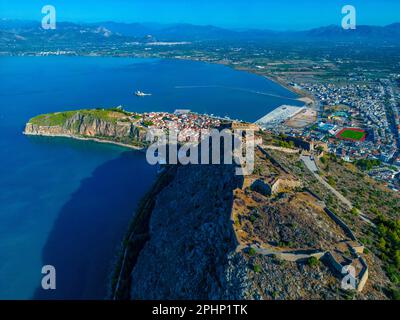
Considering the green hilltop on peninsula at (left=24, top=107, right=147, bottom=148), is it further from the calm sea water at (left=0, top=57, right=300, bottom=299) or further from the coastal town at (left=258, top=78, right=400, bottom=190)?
the coastal town at (left=258, top=78, right=400, bottom=190)

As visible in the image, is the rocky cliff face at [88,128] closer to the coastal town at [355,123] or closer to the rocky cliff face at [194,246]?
the coastal town at [355,123]

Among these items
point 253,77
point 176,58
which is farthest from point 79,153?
point 176,58

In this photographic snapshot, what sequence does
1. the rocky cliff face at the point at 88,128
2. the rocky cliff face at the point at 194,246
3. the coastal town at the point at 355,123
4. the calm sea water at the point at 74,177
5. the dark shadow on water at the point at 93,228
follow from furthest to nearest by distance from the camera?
the rocky cliff face at the point at 88,128
the coastal town at the point at 355,123
the calm sea water at the point at 74,177
the dark shadow on water at the point at 93,228
the rocky cliff face at the point at 194,246

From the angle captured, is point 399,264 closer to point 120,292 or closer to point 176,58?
point 120,292

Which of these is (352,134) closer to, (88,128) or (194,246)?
(88,128)

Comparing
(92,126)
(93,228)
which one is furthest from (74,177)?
(92,126)

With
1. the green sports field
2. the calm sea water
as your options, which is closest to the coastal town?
the green sports field

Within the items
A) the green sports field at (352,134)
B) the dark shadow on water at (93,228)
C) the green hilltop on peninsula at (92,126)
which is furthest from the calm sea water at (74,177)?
the green sports field at (352,134)
